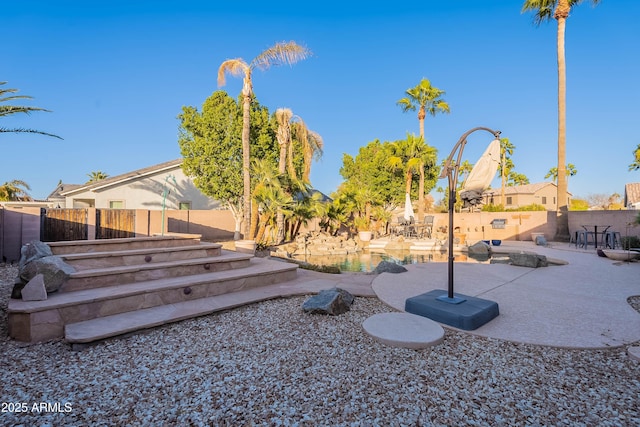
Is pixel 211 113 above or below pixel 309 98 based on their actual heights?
below

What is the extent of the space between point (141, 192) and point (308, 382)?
18100 millimetres

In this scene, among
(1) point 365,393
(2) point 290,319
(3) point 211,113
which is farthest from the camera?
(3) point 211,113

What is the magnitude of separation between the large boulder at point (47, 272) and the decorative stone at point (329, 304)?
3077mm

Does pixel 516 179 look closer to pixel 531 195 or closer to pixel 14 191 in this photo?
pixel 531 195

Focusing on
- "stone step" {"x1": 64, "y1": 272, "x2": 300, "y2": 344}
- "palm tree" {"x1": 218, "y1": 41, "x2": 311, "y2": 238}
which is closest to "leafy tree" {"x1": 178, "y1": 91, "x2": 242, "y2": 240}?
"palm tree" {"x1": 218, "y1": 41, "x2": 311, "y2": 238}

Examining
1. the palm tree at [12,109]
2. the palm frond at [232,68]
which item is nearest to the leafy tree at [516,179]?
the palm frond at [232,68]

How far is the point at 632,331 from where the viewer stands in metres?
3.19

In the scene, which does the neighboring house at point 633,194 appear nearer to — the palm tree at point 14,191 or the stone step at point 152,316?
the stone step at point 152,316

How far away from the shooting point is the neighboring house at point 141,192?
1616 cm

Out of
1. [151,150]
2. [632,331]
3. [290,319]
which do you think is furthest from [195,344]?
[151,150]

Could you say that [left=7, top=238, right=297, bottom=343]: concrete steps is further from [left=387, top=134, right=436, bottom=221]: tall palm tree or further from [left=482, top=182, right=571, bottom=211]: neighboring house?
[left=482, top=182, right=571, bottom=211]: neighboring house

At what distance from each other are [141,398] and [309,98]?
16.9 metres

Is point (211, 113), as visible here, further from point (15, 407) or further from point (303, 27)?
point (15, 407)

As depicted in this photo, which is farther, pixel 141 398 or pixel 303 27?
pixel 303 27
